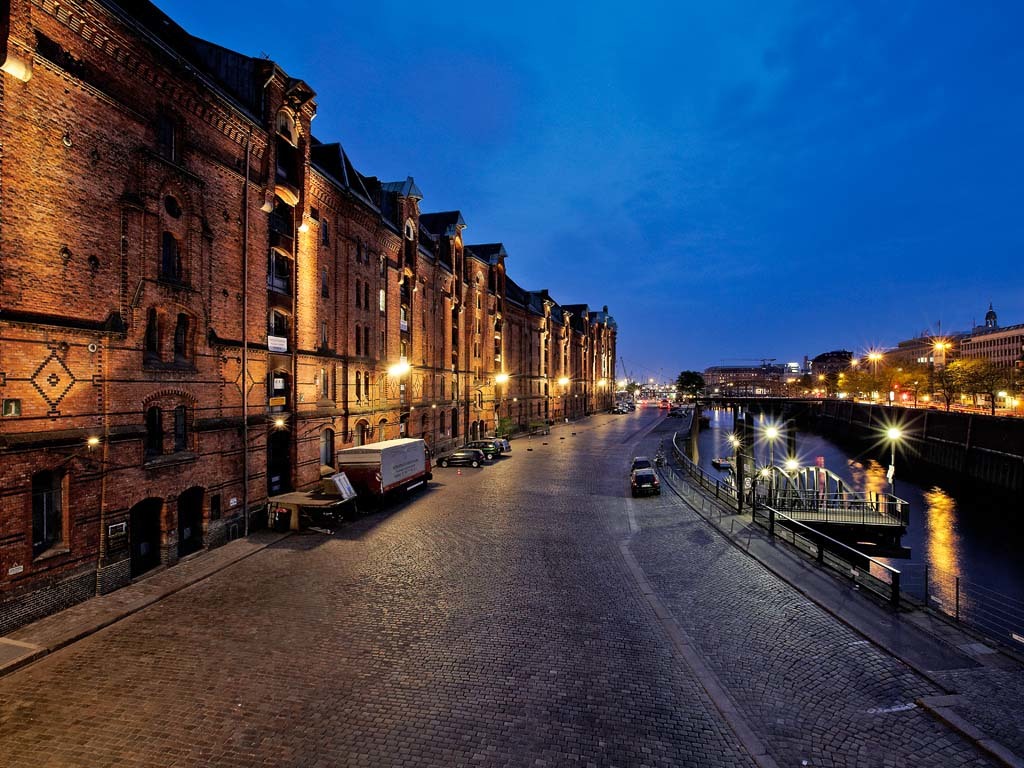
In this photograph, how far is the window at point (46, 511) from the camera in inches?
507

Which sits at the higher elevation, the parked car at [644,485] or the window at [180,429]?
the window at [180,429]

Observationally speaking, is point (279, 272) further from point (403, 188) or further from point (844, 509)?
point (844, 509)

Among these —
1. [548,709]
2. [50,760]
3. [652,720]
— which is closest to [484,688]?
[548,709]

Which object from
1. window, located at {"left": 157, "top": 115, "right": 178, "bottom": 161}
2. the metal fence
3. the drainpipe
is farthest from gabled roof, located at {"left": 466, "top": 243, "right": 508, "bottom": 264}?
window, located at {"left": 157, "top": 115, "right": 178, "bottom": 161}

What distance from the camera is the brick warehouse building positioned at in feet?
40.9

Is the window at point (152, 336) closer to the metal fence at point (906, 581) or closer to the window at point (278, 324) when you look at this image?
the window at point (278, 324)

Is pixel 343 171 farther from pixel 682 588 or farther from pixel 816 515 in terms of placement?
pixel 816 515

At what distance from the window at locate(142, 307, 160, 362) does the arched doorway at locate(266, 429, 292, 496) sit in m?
6.42

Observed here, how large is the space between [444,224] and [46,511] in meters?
38.1

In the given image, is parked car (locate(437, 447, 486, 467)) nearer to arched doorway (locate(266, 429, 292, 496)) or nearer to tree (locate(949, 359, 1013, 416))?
arched doorway (locate(266, 429, 292, 496))

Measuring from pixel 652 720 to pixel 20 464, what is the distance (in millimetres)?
15040

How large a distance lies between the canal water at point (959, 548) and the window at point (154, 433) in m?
26.5

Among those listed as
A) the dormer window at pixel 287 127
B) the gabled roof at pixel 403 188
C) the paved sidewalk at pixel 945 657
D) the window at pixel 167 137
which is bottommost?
the paved sidewalk at pixel 945 657


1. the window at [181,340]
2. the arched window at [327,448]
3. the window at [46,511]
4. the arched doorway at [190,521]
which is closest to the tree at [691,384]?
the arched window at [327,448]
